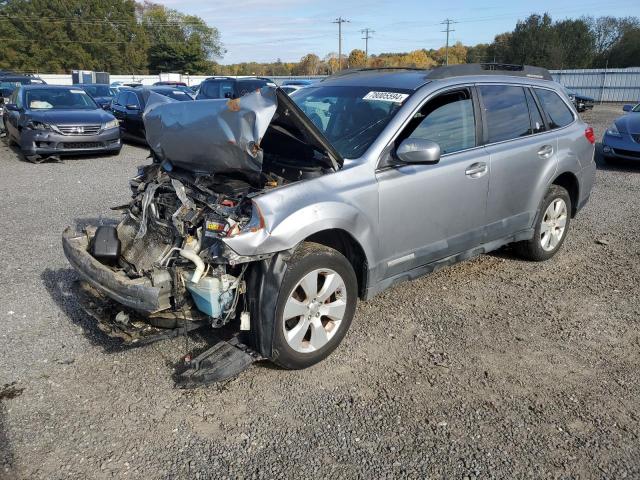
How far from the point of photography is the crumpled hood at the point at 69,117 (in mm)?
11203

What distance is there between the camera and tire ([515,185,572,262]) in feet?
17.3

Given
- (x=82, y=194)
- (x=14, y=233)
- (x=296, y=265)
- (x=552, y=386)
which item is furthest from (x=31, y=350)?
(x=82, y=194)

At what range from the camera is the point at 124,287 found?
320 centimetres

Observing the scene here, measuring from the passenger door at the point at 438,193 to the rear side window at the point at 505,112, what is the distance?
0.20 meters

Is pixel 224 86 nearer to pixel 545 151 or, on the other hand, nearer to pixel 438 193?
pixel 545 151

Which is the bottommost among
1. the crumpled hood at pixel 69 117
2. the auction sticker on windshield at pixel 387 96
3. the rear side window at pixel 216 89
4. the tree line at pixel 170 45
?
the crumpled hood at pixel 69 117

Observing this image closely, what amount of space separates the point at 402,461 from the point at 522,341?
1712mm

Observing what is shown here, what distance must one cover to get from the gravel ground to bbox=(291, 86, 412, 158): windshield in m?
1.43

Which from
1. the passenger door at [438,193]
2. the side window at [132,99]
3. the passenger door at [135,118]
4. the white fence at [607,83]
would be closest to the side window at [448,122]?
the passenger door at [438,193]

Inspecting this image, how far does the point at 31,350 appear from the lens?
376 cm

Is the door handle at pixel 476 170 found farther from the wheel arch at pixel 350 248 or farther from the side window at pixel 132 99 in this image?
the side window at pixel 132 99

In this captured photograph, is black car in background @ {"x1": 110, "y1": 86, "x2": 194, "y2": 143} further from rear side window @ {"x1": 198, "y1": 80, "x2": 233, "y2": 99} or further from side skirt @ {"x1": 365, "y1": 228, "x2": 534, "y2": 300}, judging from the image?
side skirt @ {"x1": 365, "y1": 228, "x2": 534, "y2": 300}

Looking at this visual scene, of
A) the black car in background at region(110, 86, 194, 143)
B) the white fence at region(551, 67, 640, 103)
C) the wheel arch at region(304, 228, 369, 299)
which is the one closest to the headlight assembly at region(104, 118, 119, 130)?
the black car in background at region(110, 86, 194, 143)

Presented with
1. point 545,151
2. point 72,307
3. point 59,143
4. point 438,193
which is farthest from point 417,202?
point 59,143
